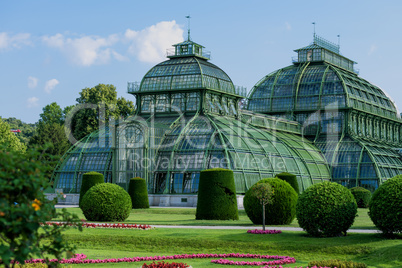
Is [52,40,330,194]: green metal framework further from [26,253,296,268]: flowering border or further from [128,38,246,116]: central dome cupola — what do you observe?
[26,253,296,268]: flowering border

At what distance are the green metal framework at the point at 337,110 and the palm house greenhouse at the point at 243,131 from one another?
0.15 metres

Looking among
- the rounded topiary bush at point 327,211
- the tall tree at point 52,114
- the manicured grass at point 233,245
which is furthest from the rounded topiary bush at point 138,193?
the tall tree at point 52,114

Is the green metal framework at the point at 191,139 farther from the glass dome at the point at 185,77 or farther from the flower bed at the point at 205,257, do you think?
the flower bed at the point at 205,257

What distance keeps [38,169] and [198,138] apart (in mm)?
50520

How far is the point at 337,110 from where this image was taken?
81.2 metres

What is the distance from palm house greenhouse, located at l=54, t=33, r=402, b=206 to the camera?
60406mm

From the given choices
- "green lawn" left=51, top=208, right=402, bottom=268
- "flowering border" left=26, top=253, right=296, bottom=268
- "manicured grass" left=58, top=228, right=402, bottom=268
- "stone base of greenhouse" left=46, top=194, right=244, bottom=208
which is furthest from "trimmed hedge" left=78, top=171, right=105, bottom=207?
"flowering border" left=26, top=253, right=296, bottom=268

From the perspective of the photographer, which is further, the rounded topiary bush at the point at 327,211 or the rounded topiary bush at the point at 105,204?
the rounded topiary bush at the point at 105,204

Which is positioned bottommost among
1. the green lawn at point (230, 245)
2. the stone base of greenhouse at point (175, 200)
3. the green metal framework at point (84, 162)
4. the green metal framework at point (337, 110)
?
the green lawn at point (230, 245)

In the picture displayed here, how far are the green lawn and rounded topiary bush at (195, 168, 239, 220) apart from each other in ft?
22.6

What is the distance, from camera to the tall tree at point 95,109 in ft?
286

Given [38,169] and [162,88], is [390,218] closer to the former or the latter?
[38,169]

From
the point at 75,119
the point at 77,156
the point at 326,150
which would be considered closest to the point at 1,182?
the point at 77,156

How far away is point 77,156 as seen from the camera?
213 ft
